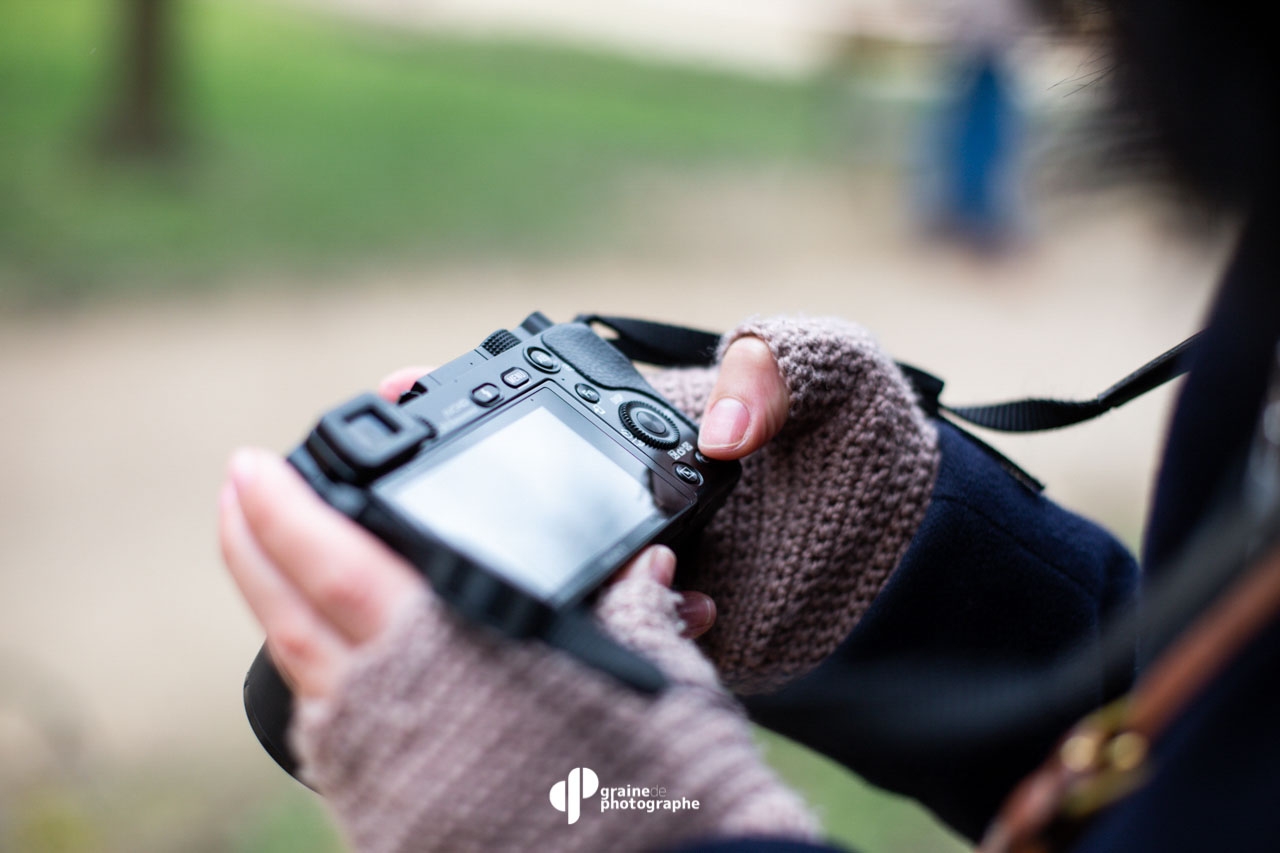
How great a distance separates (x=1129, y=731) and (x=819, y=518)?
0.87 feet

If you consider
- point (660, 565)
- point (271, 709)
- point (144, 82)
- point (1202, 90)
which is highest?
point (1202, 90)

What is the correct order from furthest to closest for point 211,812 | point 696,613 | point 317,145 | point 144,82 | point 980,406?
1. point 317,145
2. point 144,82
3. point 211,812
4. point 980,406
5. point 696,613

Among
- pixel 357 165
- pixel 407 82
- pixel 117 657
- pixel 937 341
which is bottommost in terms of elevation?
pixel 117 657

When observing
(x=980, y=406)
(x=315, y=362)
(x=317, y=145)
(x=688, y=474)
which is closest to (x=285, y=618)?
(x=688, y=474)

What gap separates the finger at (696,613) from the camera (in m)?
0.58

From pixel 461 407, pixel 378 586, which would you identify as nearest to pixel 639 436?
pixel 461 407

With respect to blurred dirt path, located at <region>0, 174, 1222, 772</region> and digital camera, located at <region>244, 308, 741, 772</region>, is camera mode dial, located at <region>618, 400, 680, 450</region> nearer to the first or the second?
digital camera, located at <region>244, 308, 741, 772</region>

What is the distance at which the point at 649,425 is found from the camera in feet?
2.05

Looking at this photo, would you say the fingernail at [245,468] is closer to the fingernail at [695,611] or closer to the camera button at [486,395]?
the camera button at [486,395]

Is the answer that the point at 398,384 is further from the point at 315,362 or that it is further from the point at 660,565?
the point at 315,362

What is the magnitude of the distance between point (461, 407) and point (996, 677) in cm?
38

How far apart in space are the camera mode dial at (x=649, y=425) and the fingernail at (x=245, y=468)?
9.2 inches

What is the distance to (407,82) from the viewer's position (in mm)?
3637

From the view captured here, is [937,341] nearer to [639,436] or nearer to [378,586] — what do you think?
[639,436]
